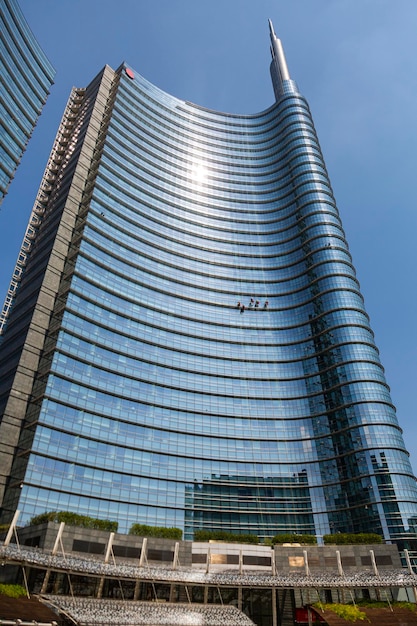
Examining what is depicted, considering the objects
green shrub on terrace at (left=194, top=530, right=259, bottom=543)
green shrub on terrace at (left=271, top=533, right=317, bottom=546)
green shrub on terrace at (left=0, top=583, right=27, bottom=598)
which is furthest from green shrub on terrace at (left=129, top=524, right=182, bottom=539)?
green shrub on terrace at (left=0, top=583, right=27, bottom=598)

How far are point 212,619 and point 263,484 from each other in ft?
175

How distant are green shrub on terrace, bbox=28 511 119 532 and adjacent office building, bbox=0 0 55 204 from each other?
237ft

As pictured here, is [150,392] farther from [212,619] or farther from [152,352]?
[212,619]

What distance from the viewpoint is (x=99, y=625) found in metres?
38.2

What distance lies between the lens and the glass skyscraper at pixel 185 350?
86000 mm

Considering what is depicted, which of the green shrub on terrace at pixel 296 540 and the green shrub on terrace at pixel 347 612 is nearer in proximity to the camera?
the green shrub on terrace at pixel 347 612

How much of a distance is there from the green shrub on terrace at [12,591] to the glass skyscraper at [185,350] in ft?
118

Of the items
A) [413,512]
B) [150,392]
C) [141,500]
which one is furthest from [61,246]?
[413,512]

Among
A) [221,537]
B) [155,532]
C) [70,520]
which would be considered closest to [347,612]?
[221,537]

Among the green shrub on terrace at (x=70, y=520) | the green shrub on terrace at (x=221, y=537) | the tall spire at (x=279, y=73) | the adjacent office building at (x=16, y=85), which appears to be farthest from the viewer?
the tall spire at (x=279, y=73)

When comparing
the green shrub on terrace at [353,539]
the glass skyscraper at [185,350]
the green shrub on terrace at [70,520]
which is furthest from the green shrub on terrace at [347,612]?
the glass skyscraper at [185,350]

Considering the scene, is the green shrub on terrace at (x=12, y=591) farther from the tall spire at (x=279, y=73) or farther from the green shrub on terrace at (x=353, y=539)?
the tall spire at (x=279, y=73)

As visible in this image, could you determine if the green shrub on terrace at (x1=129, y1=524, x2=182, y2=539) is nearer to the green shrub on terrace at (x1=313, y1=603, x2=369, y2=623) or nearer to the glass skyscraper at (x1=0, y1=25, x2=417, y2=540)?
the glass skyscraper at (x1=0, y1=25, x2=417, y2=540)

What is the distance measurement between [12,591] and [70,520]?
3377 cm
